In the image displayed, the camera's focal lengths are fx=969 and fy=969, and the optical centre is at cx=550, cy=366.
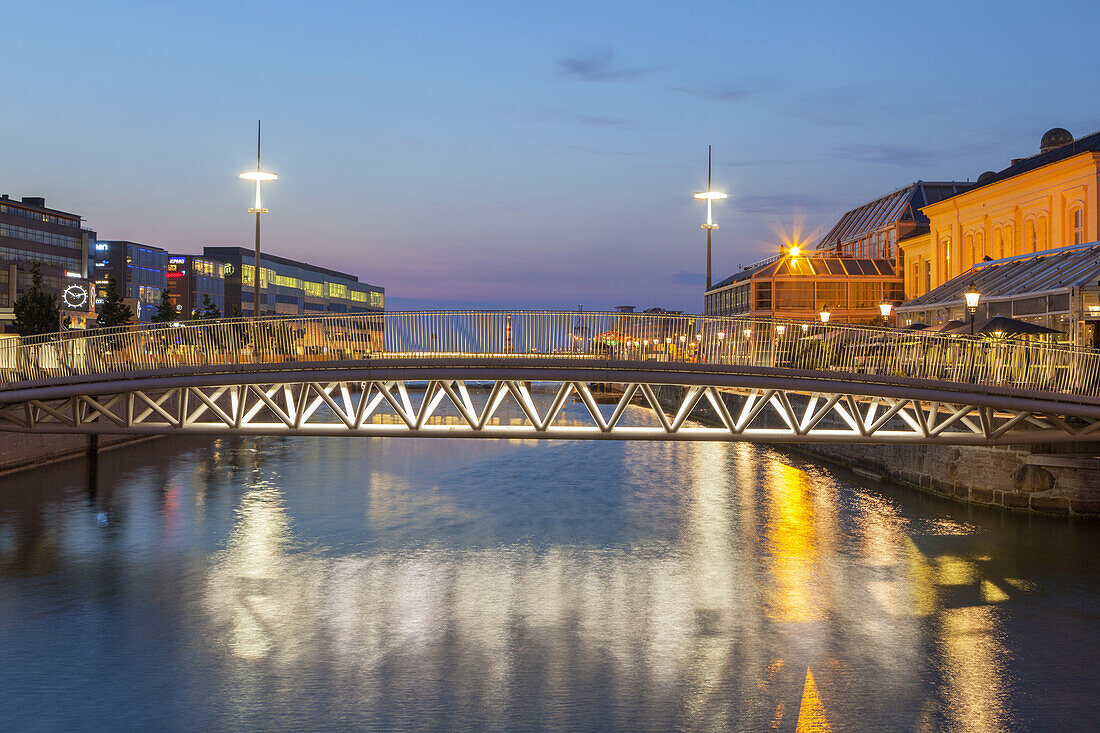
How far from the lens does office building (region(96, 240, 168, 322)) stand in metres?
125

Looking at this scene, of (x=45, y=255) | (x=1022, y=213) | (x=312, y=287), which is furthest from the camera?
(x=312, y=287)

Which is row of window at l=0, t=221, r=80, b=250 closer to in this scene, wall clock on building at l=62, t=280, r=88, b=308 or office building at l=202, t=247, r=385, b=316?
wall clock on building at l=62, t=280, r=88, b=308

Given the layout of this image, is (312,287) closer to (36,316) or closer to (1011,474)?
(36,316)

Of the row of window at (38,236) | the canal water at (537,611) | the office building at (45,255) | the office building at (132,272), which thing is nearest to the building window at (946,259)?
the canal water at (537,611)

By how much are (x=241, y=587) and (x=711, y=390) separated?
45.8 feet

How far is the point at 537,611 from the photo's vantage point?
24.1 m

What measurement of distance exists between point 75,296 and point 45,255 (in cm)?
1143

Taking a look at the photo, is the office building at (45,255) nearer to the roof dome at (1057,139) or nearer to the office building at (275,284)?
the office building at (275,284)

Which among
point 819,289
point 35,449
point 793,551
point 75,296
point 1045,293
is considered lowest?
point 793,551

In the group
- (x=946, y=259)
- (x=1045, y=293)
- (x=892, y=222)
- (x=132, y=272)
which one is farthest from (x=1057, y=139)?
(x=132, y=272)

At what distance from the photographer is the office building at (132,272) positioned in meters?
125

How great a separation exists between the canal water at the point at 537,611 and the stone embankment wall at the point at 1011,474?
32.6 inches

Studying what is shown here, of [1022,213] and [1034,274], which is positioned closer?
[1034,274]

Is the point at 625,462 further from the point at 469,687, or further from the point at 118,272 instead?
the point at 118,272
